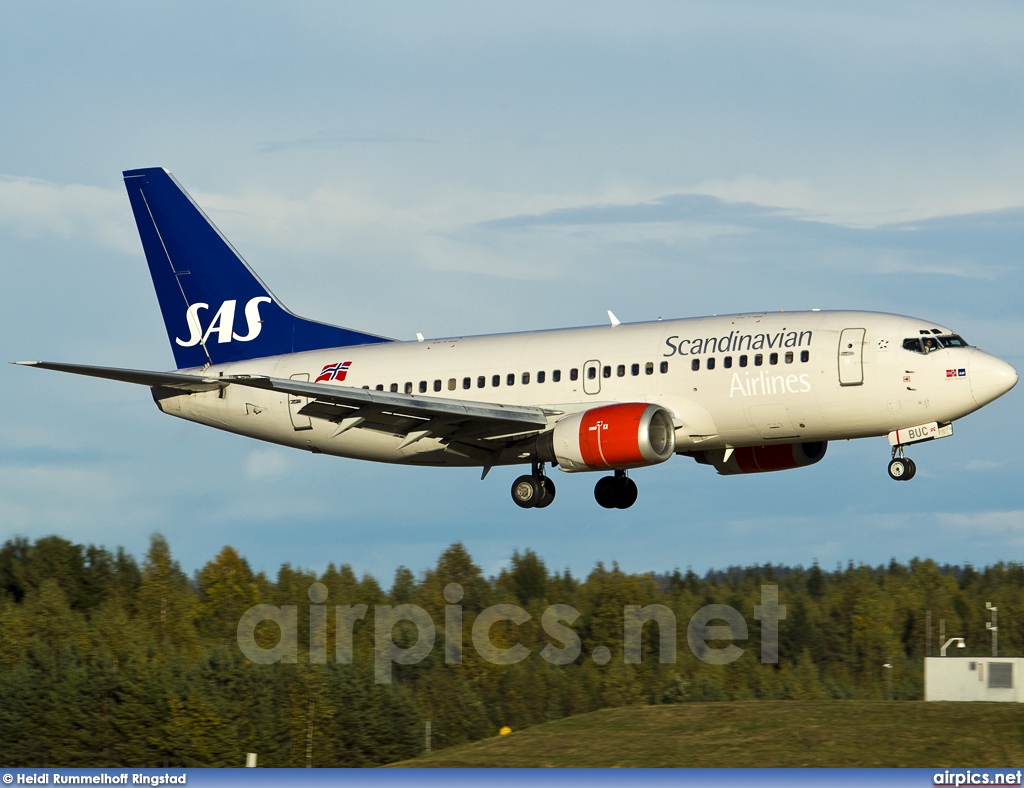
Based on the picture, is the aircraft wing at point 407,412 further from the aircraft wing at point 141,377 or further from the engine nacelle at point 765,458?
the engine nacelle at point 765,458

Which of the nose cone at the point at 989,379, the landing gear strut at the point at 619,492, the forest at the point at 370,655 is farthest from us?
the forest at the point at 370,655

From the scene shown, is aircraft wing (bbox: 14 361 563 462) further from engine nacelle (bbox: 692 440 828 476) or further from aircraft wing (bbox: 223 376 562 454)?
engine nacelle (bbox: 692 440 828 476)

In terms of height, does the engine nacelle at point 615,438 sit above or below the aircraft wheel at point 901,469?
above

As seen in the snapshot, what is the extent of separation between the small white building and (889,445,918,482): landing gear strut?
31.0 meters

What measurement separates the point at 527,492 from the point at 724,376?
8.10 metres

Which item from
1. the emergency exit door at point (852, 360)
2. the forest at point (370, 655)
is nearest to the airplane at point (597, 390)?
the emergency exit door at point (852, 360)

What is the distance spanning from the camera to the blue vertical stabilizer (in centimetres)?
5406

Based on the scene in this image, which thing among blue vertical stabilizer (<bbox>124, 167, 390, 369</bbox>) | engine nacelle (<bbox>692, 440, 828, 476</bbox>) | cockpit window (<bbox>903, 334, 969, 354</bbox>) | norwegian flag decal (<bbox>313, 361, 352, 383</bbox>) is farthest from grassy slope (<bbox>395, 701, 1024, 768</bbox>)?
blue vertical stabilizer (<bbox>124, 167, 390, 369</bbox>)

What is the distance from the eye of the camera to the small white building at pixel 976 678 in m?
70.8

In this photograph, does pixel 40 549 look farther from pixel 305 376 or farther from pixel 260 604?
pixel 305 376

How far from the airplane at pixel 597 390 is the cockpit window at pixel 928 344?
0.05 metres

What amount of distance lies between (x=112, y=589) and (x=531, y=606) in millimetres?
43318

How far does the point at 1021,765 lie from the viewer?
176ft

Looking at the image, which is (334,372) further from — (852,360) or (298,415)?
(852,360)
